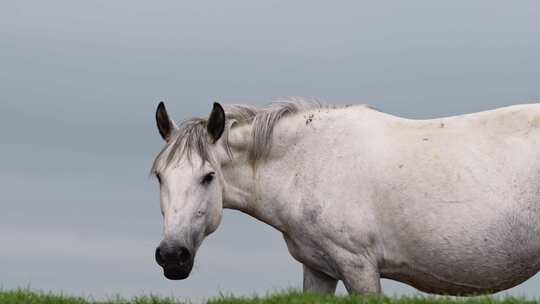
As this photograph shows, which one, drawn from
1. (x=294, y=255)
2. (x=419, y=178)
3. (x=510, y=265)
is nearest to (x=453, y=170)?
(x=419, y=178)

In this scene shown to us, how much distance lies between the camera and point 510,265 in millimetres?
11438

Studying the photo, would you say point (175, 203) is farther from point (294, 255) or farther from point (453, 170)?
point (453, 170)

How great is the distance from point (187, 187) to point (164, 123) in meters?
1.08

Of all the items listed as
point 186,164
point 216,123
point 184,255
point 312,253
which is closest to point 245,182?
point 216,123

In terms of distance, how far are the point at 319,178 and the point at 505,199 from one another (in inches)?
87.0

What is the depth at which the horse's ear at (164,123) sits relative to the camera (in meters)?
11.7

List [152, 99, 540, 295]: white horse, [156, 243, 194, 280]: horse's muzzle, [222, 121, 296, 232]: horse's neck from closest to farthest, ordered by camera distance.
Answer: [156, 243, 194, 280]: horse's muzzle → [152, 99, 540, 295]: white horse → [222, 121, 296, 232]: horse's neck

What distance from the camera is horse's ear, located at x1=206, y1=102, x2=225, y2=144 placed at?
11297 mm

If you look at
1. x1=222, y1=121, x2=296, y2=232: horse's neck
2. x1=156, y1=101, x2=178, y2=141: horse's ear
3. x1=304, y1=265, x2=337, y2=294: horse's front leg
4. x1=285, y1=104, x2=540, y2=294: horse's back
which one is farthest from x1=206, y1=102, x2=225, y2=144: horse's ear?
x1=304, y1=265, x2=337, y2=294: horse's front leg

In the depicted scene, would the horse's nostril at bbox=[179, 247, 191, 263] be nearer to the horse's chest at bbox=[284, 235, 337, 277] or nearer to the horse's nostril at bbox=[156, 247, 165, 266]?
the horse's nostril at bbox=[156, 247, 165, 266]

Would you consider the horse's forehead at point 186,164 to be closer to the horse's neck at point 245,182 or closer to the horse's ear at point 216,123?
the horse's ear at point 216,123

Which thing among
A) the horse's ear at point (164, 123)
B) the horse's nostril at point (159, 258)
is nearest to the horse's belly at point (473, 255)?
the horse's nostril at point (159, 258)

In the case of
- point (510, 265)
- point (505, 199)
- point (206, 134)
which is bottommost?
point (510, 265)

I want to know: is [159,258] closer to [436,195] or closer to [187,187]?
[187,187]
